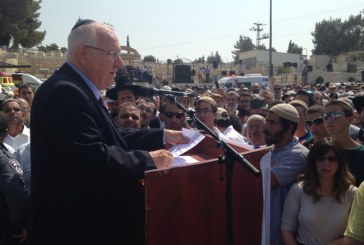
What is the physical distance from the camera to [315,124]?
4.57m

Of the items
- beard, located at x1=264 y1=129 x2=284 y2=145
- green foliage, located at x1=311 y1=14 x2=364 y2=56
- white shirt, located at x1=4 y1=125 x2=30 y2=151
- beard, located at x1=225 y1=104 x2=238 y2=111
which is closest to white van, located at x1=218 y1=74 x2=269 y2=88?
beard, located at x1=225 y1=104 x2=238 y2=111

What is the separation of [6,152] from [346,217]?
2748 mm

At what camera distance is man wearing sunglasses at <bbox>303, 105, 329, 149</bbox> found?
4339 millimetres

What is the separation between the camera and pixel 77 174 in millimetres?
2137

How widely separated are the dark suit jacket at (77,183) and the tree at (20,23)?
43761 mm

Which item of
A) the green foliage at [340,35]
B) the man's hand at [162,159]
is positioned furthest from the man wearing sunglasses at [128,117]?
the green foliage at [340,35]

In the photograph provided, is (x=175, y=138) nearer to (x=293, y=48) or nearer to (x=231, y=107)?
(x=231, y=107)

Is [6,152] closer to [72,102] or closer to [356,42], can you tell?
[72,102]

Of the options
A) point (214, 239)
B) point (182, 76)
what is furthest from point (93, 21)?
point (182, 76)

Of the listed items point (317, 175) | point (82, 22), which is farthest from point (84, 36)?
point (317, 175)

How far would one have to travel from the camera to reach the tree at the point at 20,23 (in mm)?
42522

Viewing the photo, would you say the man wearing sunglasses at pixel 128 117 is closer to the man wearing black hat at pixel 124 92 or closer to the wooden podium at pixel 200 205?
the man wearing black hat at pixel 124 92

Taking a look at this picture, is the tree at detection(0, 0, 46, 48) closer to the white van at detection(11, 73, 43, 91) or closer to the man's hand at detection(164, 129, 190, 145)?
the white van at detection(11, 73, 43, 91)

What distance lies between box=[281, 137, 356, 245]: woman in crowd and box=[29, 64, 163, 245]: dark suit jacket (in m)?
1.45
